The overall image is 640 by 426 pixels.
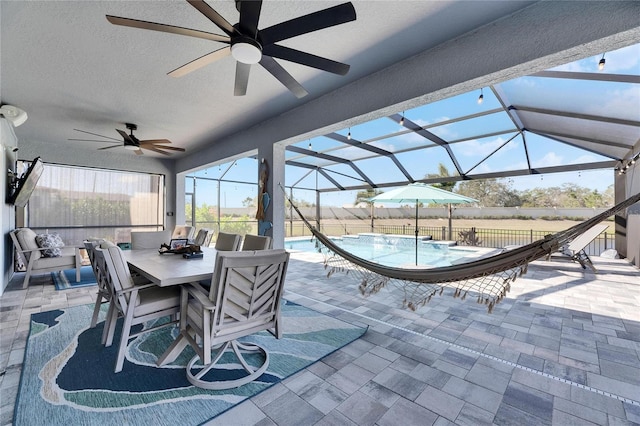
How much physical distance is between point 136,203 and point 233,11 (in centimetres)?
661

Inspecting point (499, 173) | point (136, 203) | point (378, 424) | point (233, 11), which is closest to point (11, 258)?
point (136, 203)

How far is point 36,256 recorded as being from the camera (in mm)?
4344

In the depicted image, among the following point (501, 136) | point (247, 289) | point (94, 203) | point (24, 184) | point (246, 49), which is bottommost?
point (247, 289)

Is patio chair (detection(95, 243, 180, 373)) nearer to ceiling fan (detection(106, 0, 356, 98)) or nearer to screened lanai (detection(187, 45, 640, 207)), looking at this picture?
ceiling fan (detection(106, 0, 356, 98))

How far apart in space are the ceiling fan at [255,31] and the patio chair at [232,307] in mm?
1352

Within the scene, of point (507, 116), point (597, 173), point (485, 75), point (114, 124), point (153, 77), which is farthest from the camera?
point (597, 173)

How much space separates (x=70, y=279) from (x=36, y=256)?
2.06ft

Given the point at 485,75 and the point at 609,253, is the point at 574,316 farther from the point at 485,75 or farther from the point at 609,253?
the point at 609,253

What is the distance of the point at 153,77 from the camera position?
3.01 metres

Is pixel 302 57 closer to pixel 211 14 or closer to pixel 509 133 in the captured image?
pixel 211 14

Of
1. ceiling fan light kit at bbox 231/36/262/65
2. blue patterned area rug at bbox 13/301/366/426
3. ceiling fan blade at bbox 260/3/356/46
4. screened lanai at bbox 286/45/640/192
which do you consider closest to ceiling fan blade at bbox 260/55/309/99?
A: ceiling fan light kit at bbox 231/36/262/65

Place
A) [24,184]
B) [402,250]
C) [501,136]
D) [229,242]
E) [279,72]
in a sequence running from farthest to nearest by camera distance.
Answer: [402,250], [501,136], [24,184], [229,242], [279,72]

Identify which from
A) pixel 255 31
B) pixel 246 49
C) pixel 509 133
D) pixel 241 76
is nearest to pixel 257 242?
pixel 241 76

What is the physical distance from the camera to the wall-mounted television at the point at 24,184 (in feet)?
13.5
